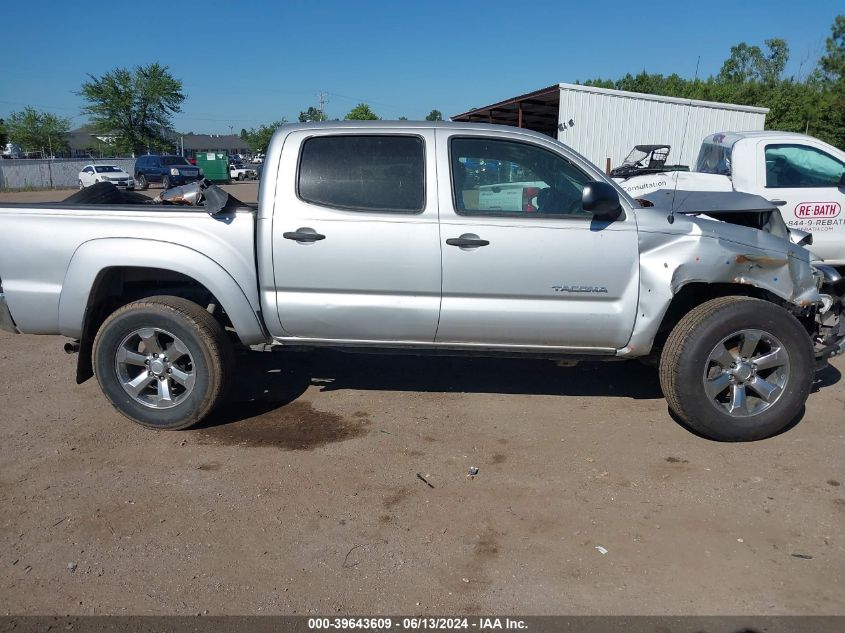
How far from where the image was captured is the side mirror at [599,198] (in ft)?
13.0

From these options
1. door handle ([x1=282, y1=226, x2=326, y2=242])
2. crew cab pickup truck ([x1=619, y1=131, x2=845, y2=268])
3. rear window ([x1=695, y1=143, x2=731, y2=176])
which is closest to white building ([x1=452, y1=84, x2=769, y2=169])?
rear window ([x1=695, y1=143, x2=731, y2=176])

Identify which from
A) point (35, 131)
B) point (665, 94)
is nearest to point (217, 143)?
point (35, 131)

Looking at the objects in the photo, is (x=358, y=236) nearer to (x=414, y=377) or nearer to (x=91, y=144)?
(x=414, y=377)

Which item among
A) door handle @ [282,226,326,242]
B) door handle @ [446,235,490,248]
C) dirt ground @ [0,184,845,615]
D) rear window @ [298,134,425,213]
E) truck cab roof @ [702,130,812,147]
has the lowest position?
dirt ground @ [0,184,845,615]

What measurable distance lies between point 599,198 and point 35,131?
69.7 meters

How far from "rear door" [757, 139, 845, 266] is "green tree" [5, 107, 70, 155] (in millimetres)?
67691

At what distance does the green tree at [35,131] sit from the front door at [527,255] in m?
68.4

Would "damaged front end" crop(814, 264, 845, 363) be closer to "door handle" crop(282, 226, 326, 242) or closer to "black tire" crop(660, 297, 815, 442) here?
"black tire" crop(660, 297, 815, 442)

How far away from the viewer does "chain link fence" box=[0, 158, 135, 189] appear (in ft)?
129

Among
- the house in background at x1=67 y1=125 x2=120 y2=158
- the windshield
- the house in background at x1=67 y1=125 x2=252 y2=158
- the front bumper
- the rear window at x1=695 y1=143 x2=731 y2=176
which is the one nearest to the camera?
the front bumper

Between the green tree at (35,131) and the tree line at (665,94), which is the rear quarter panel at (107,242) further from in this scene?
the green tree at (35,131)

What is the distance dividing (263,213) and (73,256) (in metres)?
1.26

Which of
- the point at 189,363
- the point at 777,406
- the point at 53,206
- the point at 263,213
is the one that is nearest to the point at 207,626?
the point at 189,363

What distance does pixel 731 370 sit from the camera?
13.9 ft
